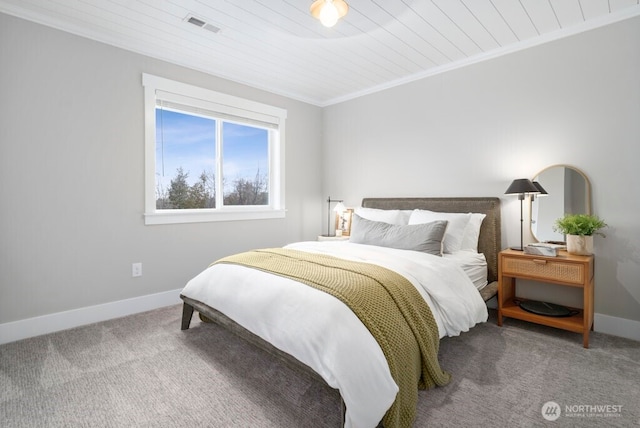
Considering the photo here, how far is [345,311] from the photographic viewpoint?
1586 mm

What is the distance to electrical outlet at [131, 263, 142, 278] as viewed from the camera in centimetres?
307

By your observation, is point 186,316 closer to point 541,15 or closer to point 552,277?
point 552,277

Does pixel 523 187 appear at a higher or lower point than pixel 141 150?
lower

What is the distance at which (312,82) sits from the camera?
392 cm

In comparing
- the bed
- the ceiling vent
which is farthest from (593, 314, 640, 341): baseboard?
the ceiling vent

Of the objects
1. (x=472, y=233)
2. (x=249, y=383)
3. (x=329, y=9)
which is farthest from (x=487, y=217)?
(x=249, y=383)

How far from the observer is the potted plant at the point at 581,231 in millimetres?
2506

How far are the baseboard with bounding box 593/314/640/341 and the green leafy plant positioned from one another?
2.19 feet

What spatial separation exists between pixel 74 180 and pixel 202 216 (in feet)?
3.82

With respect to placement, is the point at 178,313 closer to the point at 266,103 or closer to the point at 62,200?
the point at 62,200

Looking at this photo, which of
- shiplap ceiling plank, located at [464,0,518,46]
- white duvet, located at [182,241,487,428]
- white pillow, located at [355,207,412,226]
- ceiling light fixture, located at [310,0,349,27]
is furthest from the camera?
white pillow, located at [355,207,412,226]

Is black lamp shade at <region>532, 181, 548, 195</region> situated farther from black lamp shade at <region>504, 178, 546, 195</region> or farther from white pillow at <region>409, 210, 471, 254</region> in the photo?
white pillow at <region>409, 210, 471, 254</region>

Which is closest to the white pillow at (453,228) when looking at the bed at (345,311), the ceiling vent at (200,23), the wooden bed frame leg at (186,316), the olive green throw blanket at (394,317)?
the bed at (345,311)

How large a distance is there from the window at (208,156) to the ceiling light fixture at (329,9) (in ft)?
6.04
